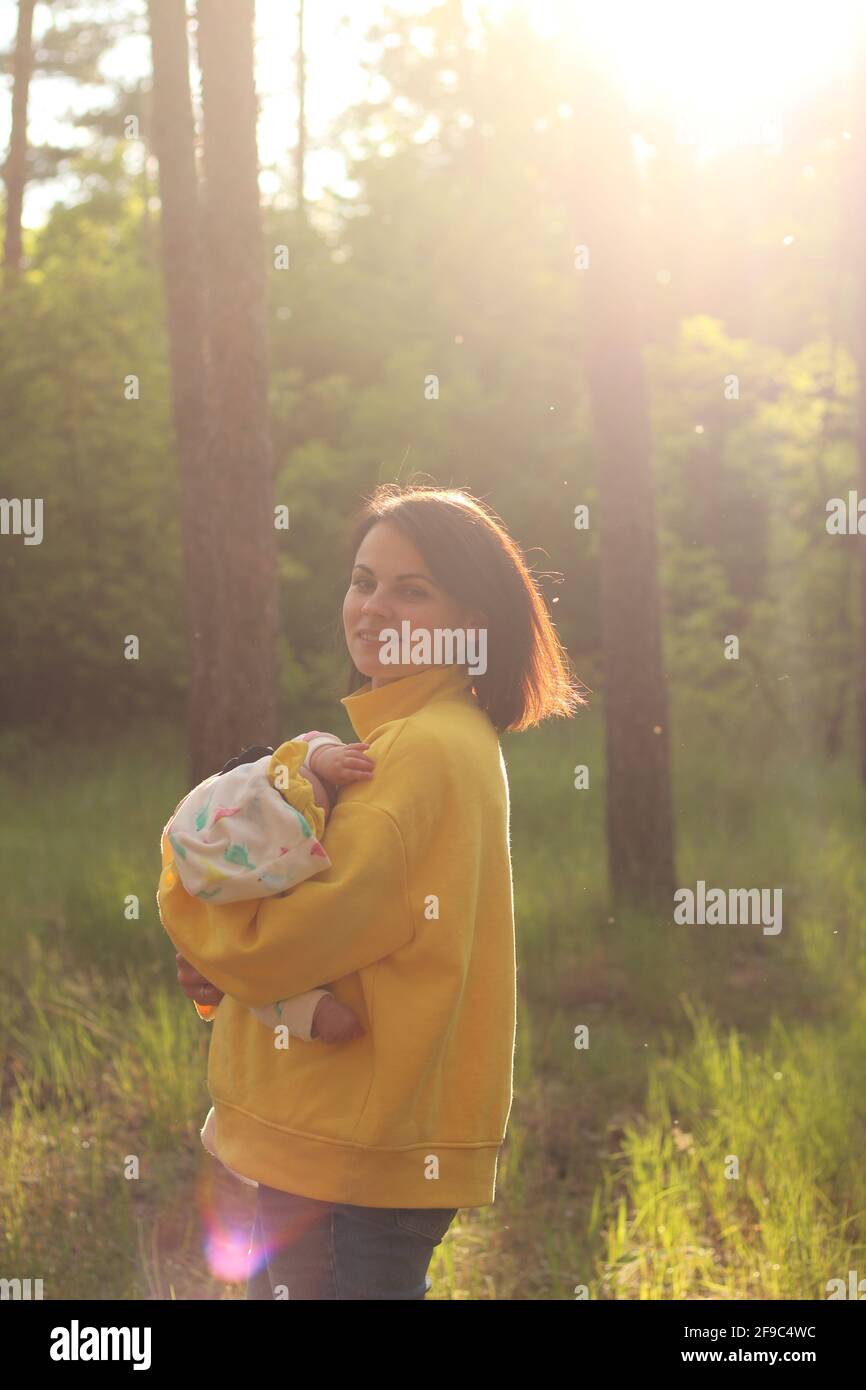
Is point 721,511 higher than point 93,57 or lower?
lower

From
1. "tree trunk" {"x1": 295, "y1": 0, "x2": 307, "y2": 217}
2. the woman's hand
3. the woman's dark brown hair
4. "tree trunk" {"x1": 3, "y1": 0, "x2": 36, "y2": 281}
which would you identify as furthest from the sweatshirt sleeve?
"tree trunk" {"x1": 295, "y1": 0, "x2": 307, "y2": 217}

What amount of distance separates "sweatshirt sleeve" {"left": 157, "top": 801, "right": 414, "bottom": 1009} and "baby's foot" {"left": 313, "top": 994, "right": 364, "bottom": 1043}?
0.03 m

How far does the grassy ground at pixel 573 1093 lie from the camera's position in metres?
4.26

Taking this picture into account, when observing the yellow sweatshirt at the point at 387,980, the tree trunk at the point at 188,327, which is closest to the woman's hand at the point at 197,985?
the yellow sweatshirt at the point at 387,980

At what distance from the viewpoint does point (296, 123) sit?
1080 inches

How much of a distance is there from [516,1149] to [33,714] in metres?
12.5

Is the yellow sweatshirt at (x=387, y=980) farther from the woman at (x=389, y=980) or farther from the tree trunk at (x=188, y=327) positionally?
the tree trunk at (x=188, y=327)

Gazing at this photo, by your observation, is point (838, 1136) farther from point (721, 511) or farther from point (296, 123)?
point (296, 123)

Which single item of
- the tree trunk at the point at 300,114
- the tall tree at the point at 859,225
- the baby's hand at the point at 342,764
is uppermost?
the tree trunk at the point at 300,114

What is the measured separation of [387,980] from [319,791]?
31 cm

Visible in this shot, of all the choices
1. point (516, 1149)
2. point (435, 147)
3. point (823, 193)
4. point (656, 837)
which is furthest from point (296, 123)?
point (516, 1149)

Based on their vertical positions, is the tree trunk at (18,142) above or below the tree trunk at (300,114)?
below

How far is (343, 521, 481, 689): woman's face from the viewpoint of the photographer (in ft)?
8.00

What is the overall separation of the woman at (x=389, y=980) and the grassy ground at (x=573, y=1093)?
1.91 m
